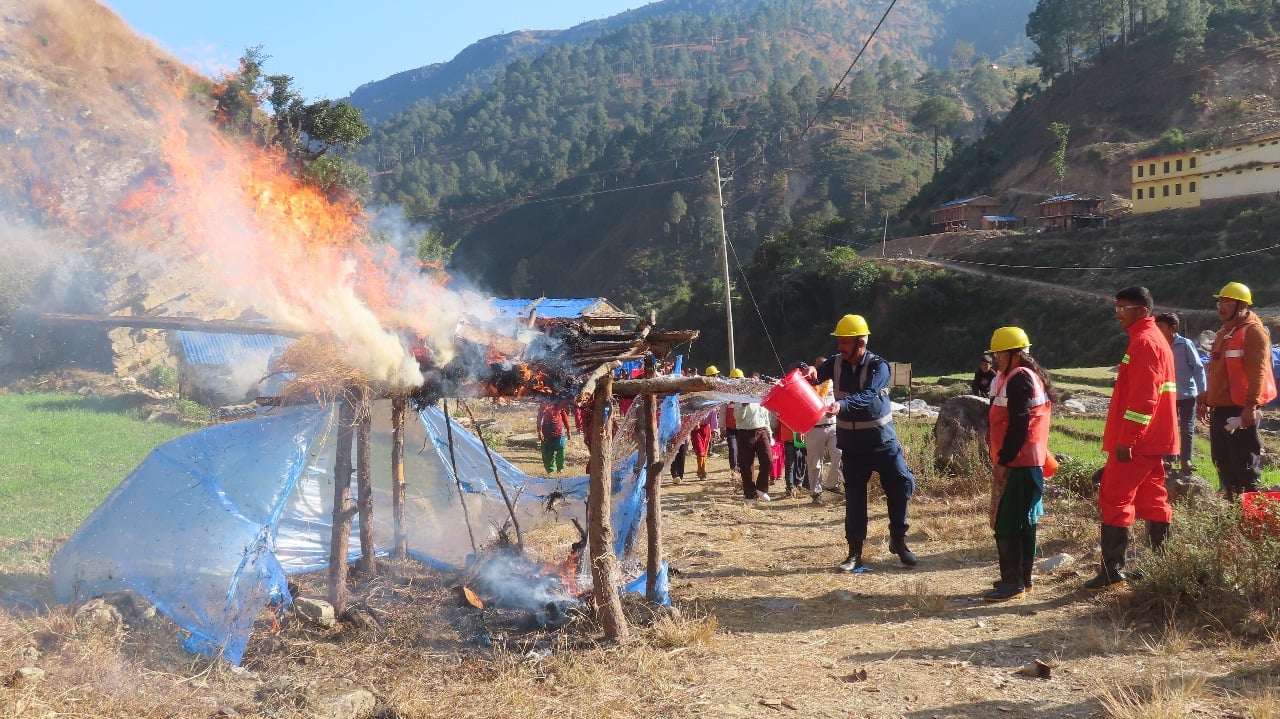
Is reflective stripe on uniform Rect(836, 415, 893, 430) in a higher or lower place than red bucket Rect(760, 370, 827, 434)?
lower

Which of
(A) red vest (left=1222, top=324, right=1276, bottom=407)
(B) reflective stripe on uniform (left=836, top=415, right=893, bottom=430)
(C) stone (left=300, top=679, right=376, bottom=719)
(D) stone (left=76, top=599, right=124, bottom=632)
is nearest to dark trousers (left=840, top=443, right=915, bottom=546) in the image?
(B) reflective stripe on uniform (left=836, top=415, right=893, bottom=430)

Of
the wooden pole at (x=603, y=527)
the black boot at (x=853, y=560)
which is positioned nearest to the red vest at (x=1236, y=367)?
the black boot at (x=853, y=560)

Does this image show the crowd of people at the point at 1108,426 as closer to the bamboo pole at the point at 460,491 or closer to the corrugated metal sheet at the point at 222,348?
the bamboo pole at the point at 460,491

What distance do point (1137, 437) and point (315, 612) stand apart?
5345 millimetres

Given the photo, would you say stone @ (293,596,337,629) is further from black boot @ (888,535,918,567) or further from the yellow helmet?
the yellow helmet

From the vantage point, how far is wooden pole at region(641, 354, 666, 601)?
239 inches

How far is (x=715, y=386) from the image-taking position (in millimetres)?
5715

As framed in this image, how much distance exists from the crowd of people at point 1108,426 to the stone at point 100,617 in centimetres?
294

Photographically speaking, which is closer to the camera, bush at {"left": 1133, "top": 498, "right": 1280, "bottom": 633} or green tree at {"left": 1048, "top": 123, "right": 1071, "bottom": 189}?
bush at {"left": 1133, "top": 498, "right": 1280, "bottom": 633}

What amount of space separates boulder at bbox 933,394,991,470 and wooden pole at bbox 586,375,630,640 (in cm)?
596

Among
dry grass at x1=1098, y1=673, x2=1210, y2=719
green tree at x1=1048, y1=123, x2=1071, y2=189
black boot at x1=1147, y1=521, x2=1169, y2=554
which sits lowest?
dry grass at x1=1098, y1=673, x2=1210, y2=719

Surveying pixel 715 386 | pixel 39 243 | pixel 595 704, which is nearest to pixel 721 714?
pixel 595 704

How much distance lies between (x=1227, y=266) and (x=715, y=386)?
Result: 3754 centimetres

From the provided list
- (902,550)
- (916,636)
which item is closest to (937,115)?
(902,550)
